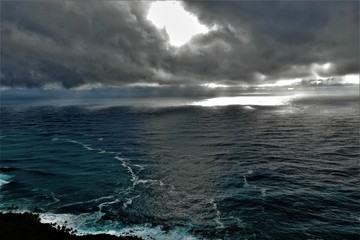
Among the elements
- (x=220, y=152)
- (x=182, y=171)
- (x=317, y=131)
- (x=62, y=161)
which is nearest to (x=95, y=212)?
(x=182, y=171)

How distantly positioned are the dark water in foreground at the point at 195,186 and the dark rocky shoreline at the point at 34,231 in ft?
10.4

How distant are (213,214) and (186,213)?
563cm

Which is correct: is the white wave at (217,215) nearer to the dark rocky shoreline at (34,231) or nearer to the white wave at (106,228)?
the white wave at (106,228)

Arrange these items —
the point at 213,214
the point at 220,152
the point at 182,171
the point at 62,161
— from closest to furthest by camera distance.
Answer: the point at 213,214
the point at 182,171
the point at 62,161
the point at 220,152

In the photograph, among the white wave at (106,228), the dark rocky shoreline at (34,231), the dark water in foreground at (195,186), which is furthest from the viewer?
the dark water in foreground at (195,186)

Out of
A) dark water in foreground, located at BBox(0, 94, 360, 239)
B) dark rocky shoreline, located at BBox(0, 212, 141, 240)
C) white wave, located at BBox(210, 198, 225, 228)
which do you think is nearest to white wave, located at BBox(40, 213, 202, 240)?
dark water in foreground, located at BBox(0, 94, 360, 239)

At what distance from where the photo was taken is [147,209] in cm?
6525

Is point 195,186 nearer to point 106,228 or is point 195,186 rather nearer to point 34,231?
point 106,228

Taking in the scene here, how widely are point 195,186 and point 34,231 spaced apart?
128 feet

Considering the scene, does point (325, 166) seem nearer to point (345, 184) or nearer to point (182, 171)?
point (345, 184)

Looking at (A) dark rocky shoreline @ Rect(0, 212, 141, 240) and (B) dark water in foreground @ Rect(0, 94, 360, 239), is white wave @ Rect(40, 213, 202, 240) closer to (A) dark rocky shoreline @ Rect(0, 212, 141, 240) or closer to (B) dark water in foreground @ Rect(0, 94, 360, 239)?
(B) dark water in foreground @ Rect(0, 94, 360, 239)

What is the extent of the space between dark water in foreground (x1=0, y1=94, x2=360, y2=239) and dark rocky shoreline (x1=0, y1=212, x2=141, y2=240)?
10.4 ft

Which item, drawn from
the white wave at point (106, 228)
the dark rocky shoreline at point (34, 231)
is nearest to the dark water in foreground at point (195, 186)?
the white wave at point (106, 228)

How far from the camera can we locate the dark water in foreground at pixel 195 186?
5788 centimetres
